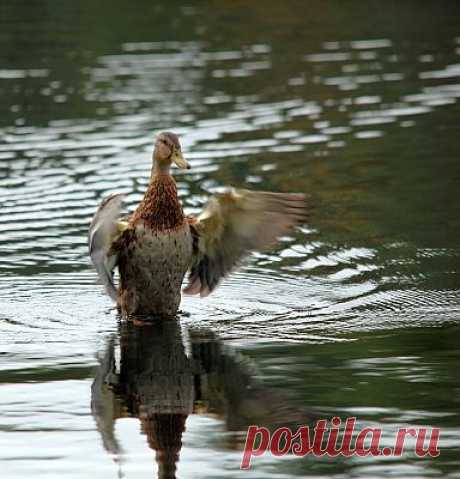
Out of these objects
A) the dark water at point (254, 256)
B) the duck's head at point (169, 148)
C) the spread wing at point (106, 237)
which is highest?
the duck's head at point (169, 148)

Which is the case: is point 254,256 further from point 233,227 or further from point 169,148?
point 169,148

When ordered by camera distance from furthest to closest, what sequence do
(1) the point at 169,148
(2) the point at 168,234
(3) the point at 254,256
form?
(3) the point at 254,256 < (2) the point at 168,234 < (1) the point at 169,148

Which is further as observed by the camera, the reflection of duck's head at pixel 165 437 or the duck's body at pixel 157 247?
the duck's body at pixel 157 247

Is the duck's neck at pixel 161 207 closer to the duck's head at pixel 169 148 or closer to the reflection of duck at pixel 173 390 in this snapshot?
the duck's head at pixel 169 148

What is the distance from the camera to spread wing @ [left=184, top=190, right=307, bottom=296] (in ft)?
36.0

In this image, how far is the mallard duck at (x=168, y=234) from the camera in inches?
432

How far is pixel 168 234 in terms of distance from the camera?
11.2 m

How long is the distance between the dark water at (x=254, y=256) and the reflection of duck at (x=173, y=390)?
2cm

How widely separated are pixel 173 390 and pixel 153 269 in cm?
193

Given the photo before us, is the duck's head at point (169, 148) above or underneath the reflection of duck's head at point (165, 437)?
above

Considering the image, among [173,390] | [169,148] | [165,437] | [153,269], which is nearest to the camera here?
[165,437]

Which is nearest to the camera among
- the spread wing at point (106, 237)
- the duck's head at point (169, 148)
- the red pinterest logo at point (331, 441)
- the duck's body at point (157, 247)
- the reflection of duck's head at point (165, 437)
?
the reflection of duck's head at point (165, 437)

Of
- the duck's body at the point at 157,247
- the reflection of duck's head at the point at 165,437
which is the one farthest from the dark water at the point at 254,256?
the duck's body at the point at 157,247

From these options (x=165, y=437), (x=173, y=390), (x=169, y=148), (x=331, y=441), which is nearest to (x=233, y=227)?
(x=169, y=148)
